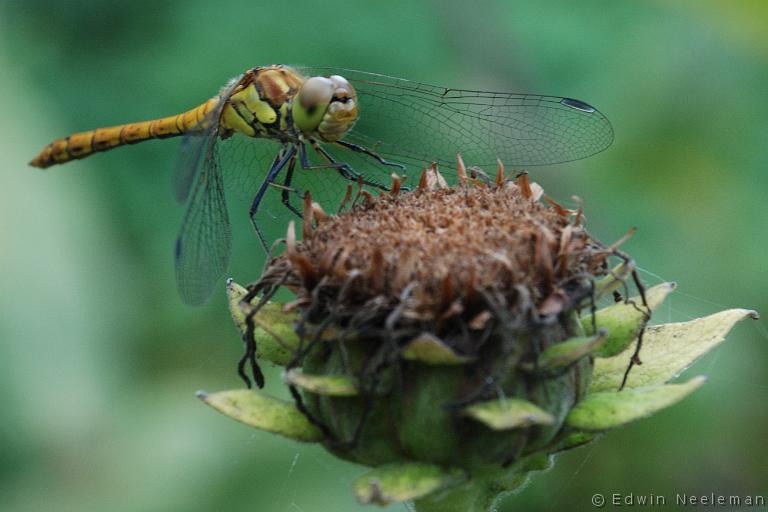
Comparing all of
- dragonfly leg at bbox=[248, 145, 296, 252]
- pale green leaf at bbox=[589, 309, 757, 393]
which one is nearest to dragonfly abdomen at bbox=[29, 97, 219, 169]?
dragonfly leg at bbox=[248, 145, 296, 252]

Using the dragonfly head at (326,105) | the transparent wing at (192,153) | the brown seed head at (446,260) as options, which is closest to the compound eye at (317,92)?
the dragonfly head at (326,105)

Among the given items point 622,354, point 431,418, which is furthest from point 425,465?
point 622,354

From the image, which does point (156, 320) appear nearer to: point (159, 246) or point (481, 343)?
point (159, 246)

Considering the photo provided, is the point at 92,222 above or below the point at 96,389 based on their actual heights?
above

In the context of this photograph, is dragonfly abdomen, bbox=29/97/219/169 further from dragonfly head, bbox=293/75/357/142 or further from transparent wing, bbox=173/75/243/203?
dragonfly head, bbox=293/75/357/142

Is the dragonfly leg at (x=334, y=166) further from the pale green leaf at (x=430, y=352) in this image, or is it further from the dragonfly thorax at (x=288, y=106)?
the pale green leaf at (x=430, y=352)

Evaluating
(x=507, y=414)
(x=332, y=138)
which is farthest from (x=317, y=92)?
(x=507, y=414)
